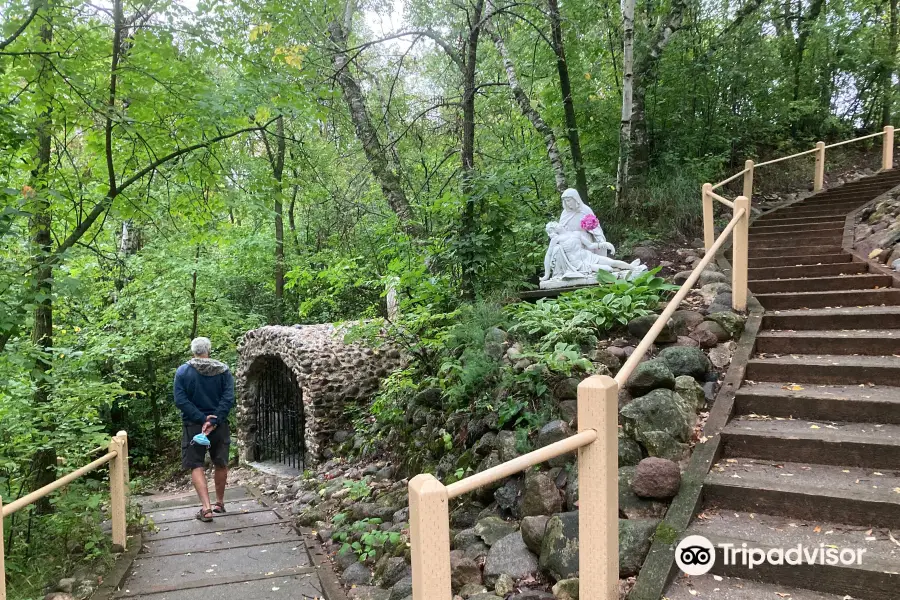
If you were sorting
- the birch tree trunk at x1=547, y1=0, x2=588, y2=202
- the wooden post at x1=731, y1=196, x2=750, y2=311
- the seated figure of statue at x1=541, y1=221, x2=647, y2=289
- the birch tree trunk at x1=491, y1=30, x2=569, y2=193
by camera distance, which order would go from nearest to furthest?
the wooden post at x1=731, y1=196, x2=750, y2=311 < the seated figure of statue at x1=541, y1=221, x2=647, y2=289 < the birch tree trunk at x1=547, y1=0, x2=588, y2=202 < the birch tree trunk at x1=491, y1=30, x2=569, y2=193

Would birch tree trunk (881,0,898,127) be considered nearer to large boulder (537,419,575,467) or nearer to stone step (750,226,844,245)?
stone step (750,226,844,245)

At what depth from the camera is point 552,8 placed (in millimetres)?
7703

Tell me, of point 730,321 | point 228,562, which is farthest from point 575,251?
point 228,562

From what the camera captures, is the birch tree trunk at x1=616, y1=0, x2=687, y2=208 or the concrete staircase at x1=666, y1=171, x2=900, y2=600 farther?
the birch tree trunk at x1=616, y1=0, x2=687, y2=208

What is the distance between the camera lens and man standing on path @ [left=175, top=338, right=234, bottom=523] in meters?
5.66

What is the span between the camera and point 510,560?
3098 mm

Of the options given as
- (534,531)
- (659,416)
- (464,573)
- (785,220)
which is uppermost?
(785,220)

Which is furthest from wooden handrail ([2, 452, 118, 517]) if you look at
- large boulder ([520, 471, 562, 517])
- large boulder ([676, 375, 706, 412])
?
large boulder ([676, 375, 706, 412])

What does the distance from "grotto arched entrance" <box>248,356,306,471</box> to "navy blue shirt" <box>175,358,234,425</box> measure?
13.2 feet

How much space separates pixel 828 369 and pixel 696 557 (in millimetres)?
2060

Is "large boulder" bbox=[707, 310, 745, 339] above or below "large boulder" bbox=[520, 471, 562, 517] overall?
above

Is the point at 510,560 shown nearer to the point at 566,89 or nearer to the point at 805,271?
the point at 805,271

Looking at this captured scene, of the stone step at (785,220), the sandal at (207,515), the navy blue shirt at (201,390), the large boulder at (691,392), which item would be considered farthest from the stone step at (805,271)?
the sandal at (207,515)

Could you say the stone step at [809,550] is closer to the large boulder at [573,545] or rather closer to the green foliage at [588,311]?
the large boulder at [573,545]
